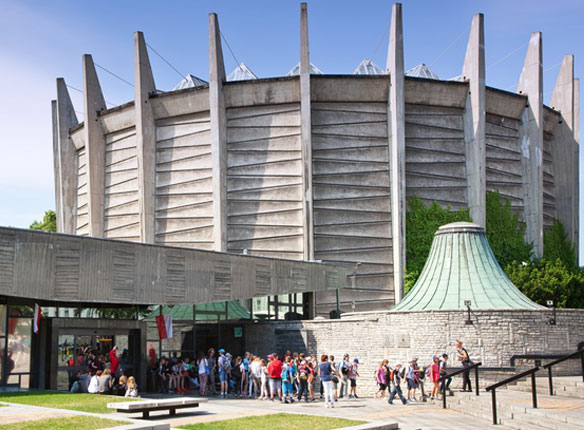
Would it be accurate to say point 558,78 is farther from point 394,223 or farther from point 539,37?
point 394,223

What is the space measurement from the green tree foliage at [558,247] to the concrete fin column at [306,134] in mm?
15794

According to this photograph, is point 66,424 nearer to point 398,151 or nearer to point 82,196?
point 398,151

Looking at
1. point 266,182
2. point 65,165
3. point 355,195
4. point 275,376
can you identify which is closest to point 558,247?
point 355,195

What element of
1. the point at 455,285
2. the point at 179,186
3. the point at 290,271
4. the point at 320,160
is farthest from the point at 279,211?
the point at 455,285

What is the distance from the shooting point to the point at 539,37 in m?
45.2

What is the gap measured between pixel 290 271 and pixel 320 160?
1364 centimetres

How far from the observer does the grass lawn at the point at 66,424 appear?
11.7 meters

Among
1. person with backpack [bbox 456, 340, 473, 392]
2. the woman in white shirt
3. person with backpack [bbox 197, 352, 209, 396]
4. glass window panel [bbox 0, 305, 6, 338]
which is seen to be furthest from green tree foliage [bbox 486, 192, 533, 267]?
glass window panel [bbox 0, 305, 6, 338]

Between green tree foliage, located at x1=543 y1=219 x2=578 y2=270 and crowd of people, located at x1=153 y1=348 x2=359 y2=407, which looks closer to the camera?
crowd of people, located at x1=153 y1=348 x2=359 y2=407

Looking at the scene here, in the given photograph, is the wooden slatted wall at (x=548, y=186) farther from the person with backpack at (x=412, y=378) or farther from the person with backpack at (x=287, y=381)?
the person with backpack at (x=287, y=381)

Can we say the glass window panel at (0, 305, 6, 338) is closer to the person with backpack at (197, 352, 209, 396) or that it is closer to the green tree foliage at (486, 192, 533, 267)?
the person with backpack at (197, 352, 209, 396)

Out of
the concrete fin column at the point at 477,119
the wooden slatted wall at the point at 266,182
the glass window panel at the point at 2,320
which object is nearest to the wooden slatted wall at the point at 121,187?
the wooden slatted wall at the point at 266,182

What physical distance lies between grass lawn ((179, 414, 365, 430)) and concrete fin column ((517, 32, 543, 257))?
33.6 meters

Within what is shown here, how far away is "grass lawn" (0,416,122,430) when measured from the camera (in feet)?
38.4
